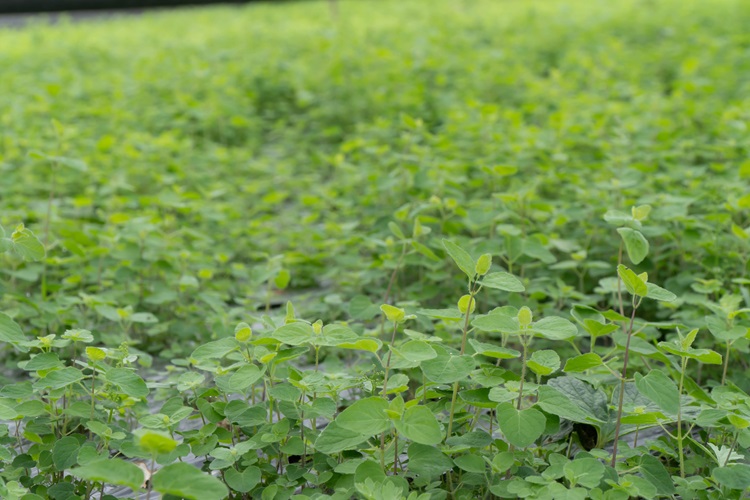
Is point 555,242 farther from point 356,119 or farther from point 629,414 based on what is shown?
point 356,119

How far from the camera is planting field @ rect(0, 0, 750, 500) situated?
1.71 m

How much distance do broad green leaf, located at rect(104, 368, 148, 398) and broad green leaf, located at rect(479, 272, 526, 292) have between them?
2.48 feet

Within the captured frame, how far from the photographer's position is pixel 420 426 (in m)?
1.57

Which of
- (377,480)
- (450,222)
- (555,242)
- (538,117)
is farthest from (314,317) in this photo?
(538,117)

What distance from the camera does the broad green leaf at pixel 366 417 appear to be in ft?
5.17

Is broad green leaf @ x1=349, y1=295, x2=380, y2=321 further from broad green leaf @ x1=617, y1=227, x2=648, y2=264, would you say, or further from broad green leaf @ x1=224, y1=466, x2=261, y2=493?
broad green leaf @ x1=617, y1=227, x2=648, y2=264

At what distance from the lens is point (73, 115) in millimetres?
5043

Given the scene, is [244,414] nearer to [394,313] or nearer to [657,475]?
[394,313]

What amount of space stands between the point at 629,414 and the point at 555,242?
0.98 meters

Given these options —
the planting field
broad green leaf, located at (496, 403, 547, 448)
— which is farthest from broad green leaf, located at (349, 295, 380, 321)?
broad green leaf, located at (496, 403, 547, 448)

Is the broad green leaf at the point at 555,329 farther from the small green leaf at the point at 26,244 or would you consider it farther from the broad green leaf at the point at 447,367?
the small green leaf at the point at 26,244

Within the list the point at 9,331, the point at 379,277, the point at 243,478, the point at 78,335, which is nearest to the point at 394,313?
the point at 243,478

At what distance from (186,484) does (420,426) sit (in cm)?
44

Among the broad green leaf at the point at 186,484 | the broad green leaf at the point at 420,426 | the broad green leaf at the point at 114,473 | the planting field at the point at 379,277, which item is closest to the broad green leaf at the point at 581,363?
the planting field at the point at 379,277
